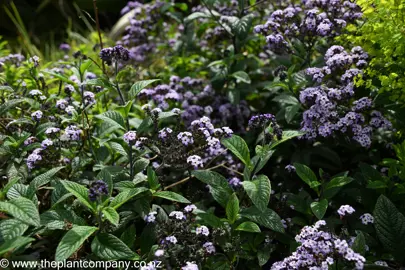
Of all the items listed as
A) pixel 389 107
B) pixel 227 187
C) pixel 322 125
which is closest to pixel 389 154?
pixel 389 107

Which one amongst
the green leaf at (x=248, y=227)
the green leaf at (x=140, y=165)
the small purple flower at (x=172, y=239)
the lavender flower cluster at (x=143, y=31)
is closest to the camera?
the small purple flower at (x=172, y=239)

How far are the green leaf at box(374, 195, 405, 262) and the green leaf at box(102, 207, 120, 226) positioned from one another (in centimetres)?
146

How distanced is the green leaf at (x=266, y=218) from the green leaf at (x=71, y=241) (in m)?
0.87

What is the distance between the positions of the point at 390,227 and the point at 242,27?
2080 mm

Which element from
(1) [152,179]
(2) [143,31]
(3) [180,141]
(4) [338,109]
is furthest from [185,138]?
(2) [143,31]

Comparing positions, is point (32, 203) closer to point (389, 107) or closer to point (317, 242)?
point (317, 242)

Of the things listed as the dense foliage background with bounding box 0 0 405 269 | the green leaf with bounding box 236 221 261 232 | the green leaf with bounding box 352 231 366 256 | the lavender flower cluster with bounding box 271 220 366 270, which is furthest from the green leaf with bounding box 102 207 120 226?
the green leaf with bounding box 352 231 366 256

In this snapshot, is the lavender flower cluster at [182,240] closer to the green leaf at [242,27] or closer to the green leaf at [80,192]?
the green leaf at [80,192]

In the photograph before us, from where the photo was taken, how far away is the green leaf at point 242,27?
4.17 m

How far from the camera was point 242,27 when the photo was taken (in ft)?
13.7

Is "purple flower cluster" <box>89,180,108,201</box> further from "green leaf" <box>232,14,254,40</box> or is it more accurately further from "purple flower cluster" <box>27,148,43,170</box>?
"green leaf" <box>232,14,254,40</box>

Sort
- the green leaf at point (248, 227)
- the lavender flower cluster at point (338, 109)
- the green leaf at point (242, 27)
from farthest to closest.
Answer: the green leaf at point (242, 27) < the lavender flower cluster at point (338, 109) < the green leaf at point (248, 227)

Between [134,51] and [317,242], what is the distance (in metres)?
3.32

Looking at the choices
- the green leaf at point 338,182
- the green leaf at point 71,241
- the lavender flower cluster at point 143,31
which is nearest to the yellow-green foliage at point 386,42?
the green leaf at point 338,182
